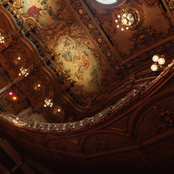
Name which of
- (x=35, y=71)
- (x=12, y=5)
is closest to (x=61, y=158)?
(x=35, y=71)

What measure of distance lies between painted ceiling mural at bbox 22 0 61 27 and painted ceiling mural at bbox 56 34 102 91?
111 centimetres

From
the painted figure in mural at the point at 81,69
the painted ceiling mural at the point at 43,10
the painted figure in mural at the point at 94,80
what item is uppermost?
the painted ceiling mural at the point at 43,10

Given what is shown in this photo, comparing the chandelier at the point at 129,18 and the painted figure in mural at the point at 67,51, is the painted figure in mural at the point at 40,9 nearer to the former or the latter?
the painted figure in mural at the point at 67,51

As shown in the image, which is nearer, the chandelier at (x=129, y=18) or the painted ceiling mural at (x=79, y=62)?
the chandelier at (x=129, y=18)

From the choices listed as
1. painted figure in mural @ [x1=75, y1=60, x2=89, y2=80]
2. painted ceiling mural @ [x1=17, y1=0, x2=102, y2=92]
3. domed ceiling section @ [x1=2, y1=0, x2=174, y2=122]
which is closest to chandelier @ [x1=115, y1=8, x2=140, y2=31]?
domed ceiling section @ [x1=2, y1=0, x2=174, y2=122]

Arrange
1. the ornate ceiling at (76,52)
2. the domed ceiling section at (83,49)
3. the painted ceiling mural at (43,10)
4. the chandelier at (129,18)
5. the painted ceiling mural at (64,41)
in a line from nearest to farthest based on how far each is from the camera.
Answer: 1. the ornate ceiling at (76,52)
2. the chandelier at (129,18)
3. the domed ceiling section at (83,49)
4. the painted ceiling mural at (43,10)
5. the painted ceiling mural at (64,41)

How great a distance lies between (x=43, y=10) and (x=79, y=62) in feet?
10.8

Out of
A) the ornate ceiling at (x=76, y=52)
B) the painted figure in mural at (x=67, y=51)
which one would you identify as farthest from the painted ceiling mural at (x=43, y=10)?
the painted figure in mural at (x=67, y=51)

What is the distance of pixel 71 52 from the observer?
27.6 feet

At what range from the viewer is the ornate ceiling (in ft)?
22.0

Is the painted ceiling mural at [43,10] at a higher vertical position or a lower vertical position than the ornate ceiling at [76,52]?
higher

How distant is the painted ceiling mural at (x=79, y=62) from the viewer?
8352mm

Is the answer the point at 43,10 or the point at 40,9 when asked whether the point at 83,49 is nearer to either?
the point at 43,10

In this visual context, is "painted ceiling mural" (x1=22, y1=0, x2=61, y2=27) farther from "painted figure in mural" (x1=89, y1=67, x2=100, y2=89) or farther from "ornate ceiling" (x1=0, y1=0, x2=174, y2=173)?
"painted figure in mural" (x1=89, y1=67, x2=100, y2=89)
